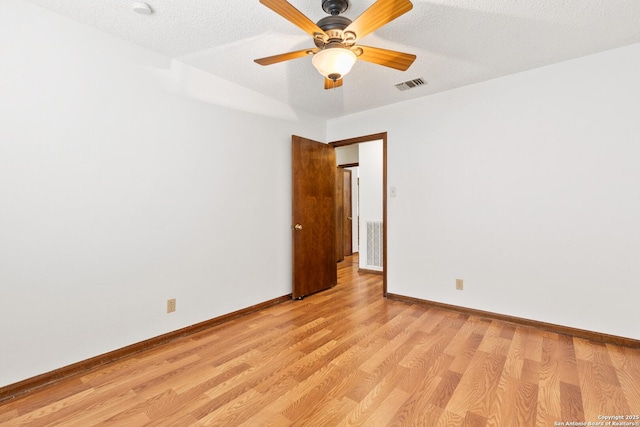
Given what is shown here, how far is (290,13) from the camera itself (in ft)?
5.03

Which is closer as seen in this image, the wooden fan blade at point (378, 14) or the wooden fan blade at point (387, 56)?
the wooden fan blade at point (378, 14)

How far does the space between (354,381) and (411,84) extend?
9.43 ft

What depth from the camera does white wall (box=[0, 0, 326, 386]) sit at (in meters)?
1.85

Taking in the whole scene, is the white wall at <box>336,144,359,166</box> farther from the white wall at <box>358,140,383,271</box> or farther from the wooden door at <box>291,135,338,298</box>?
the wooden door at <box>291,135,338,298</box>

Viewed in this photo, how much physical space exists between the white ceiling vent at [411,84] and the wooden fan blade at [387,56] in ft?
3.75

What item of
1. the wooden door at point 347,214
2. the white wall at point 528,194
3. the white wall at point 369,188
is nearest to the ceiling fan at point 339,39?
the white wall at point 528,194

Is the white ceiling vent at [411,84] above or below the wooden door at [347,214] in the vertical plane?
above

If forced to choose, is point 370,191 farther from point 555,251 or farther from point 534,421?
point 534,421

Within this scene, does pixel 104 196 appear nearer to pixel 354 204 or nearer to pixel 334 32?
pixel 334 32

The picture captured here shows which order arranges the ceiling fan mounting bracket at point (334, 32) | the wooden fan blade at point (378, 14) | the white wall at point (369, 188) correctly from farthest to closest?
1. the white wall at point (369, 188)
2. the ceiling fan mounting bracket at point (334, 32)
3. the wooden fan blade at point (378, 14)

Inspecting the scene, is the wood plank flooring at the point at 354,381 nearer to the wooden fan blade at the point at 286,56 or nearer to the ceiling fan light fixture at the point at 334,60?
the ceiling fan light fixture at the point at 334,60

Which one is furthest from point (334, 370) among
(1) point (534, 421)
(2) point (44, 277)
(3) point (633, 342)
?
(3) point (633, 342)

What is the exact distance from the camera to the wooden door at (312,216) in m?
3.67

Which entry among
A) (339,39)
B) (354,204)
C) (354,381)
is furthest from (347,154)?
(354,381)
